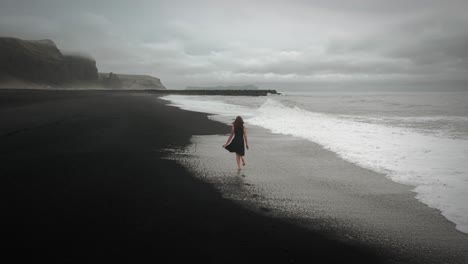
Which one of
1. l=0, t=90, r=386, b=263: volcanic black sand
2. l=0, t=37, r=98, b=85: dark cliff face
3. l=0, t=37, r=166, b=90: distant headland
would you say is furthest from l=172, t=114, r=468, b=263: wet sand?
l=0, t=37, r=98, b=85: dark cliff face

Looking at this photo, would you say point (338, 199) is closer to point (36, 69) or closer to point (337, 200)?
point (337, 200)

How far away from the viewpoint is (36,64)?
16162 centimetres

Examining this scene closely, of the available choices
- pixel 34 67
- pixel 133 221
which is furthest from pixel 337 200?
pixel 34 67

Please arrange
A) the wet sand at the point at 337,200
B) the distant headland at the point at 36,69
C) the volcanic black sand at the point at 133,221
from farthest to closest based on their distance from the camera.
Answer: the distant headland at the point at 36,69
the wet sand at the point at 337,200
the volcanic black sand at the point at 133,221

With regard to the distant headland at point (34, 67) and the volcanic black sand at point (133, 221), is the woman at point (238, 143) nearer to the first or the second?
the volcanic black sand at point (133, 221)

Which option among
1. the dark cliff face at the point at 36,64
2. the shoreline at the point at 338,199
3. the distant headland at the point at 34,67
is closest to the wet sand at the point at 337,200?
the shoreline at the point at 338,199

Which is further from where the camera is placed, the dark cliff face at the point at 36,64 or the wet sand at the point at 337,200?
the dark cliff face at the point at 36,64

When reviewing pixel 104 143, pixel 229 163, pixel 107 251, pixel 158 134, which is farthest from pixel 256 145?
pixel 107 251

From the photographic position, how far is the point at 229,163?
11.5 meters

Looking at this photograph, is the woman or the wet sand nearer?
the wet sand

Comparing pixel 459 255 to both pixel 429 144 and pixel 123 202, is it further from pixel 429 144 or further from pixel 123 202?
pixel 429 144

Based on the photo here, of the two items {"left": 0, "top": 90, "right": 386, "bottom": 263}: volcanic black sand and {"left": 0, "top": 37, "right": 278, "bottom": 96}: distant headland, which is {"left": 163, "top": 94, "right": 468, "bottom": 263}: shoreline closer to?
{"left": 0, "top": 90, "right": 386, "bottom": 263}: volcanic black sand

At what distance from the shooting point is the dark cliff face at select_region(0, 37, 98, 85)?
152 m

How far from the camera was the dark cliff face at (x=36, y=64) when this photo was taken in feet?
499
